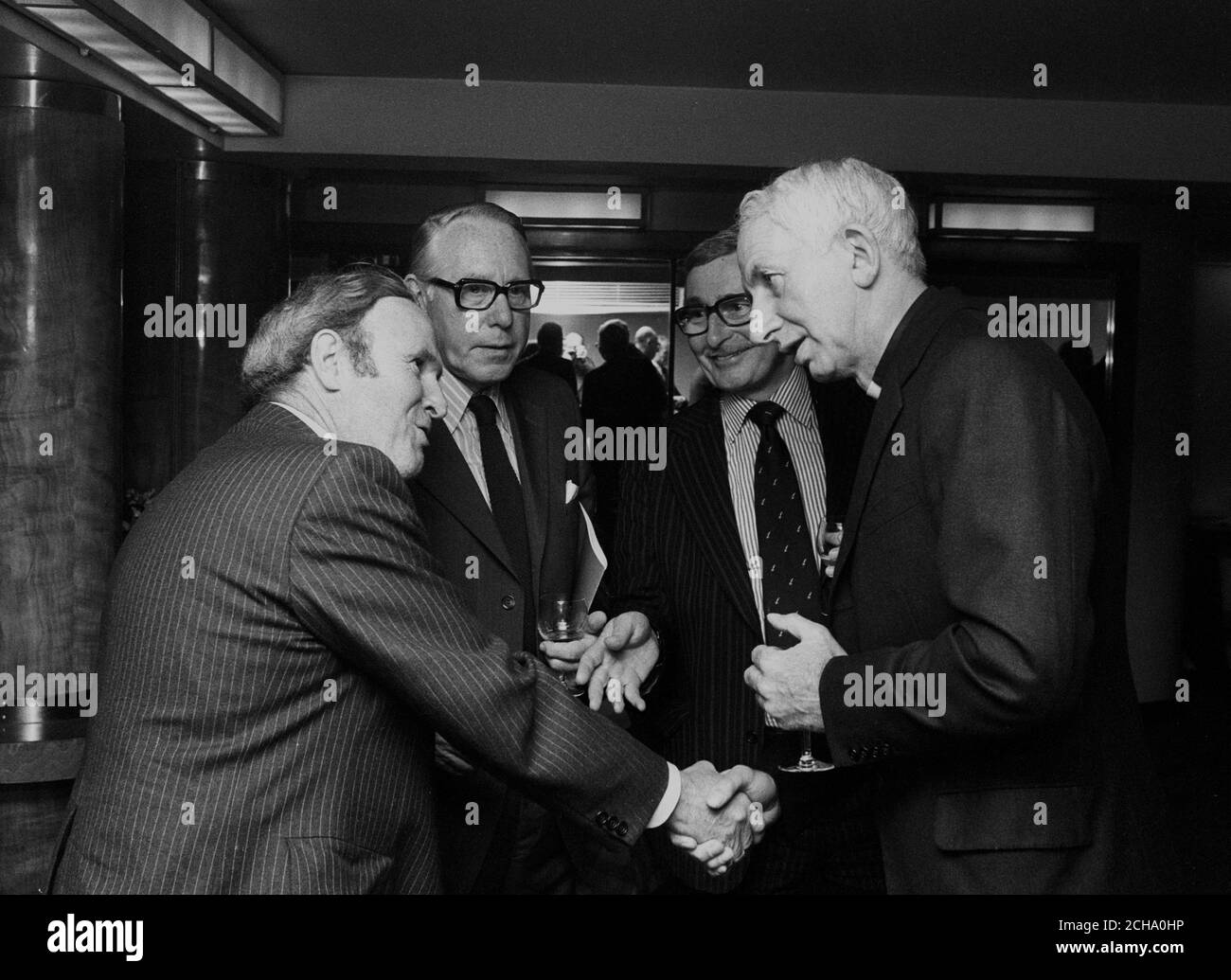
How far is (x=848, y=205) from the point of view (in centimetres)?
176

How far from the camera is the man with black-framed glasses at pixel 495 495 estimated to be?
2.11 metres

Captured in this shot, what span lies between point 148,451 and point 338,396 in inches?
115

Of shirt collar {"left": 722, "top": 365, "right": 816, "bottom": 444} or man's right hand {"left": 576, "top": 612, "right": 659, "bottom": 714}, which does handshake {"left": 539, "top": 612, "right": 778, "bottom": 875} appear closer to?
man's right hand {"left": 576, "top": 612, "right": 659, "bottom": 714}

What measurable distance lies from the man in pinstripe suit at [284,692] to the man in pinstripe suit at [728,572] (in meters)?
0.49

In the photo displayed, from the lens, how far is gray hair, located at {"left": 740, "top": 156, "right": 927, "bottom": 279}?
176 cm

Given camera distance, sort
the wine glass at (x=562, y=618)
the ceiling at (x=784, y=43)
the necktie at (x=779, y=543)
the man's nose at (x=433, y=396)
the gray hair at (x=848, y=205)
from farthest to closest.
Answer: the ceiling at (x=784, y=43)
the necktie at (x=779, y=543)
the wine glass at (x=562, y=618)
the man's nose at (x=433, y=396)
the gray hair at (x=848, y=205)

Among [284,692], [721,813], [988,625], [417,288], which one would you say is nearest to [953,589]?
[988,625]

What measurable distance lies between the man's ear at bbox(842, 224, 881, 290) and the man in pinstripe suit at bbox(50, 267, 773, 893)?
2.39 ft

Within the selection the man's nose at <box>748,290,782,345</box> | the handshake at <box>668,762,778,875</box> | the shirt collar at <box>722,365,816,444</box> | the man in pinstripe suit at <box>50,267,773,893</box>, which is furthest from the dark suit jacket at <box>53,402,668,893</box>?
the shirt collar at <box>722,365,816,444</box>

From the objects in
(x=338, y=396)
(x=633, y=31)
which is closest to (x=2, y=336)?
(x=338, y=396)

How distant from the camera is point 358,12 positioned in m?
4.89

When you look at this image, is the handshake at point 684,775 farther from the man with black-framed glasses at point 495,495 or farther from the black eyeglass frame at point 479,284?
the black eyeglass frame at point 479,284

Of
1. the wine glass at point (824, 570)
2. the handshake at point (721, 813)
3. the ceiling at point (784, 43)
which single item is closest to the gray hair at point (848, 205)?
the wine glass at point (824, 570)

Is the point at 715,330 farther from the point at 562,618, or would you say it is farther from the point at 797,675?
the point at 797,675
